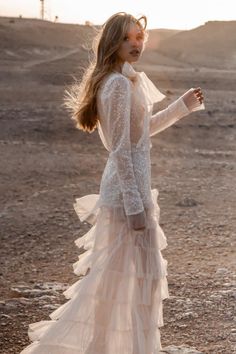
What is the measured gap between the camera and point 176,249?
22.9 ft

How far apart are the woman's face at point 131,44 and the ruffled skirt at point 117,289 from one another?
0.80 meters

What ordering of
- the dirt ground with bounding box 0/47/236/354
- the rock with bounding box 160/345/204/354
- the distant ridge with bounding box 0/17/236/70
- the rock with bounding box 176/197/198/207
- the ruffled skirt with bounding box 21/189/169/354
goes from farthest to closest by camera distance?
1. the distant ridge with bounding box 0/17/236/70
2. the rock with bounding box 176/197/198/207
3. the dirt ground with bounding box 0/47/236/354
4. the rock with bounding box 160/345/204/354
5. the ruffled skirt with bounding box 21/189/169/354

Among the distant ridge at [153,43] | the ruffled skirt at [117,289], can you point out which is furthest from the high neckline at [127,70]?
the distant ridge at [153,43]

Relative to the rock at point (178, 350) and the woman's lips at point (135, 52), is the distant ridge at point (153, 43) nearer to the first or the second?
the rock at point (178, 350)

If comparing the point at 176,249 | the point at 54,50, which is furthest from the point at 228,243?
the point at 54,50

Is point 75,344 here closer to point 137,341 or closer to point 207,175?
point 137,341

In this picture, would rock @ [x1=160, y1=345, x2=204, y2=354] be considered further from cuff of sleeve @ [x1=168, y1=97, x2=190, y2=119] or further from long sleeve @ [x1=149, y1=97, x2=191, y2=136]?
cuff of sleeve @ [x1=168, y1=97, x2=190, y2=119]

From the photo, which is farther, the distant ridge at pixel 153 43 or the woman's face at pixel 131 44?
the distant ridge at pixel 153 43

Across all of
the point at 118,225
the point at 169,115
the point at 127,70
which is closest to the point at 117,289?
the point at 118,225

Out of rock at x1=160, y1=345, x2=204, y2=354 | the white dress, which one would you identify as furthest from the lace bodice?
rock at x1=160, y1=345, x2=204, y2=354

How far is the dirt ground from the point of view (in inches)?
197

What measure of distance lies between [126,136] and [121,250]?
0.65 meters

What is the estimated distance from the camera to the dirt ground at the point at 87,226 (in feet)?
16.4

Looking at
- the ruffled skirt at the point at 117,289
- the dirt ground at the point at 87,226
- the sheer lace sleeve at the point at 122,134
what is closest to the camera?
the sheer lace sleeve at the point at 122,134
